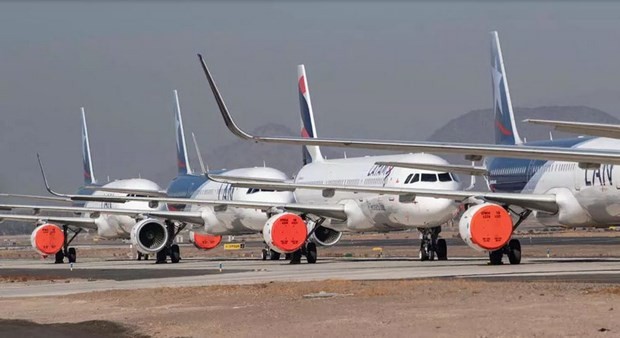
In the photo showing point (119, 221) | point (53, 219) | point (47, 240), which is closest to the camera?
point (47, 240)

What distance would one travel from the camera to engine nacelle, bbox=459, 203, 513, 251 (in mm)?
34094

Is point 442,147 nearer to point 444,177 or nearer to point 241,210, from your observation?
point 444,177

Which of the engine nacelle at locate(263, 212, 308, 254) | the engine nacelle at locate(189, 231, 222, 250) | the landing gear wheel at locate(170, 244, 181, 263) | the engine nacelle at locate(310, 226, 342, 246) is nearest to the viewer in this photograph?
the engine nacelle at locate(263, 212, 308, 254)

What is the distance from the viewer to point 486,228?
34.2 metres

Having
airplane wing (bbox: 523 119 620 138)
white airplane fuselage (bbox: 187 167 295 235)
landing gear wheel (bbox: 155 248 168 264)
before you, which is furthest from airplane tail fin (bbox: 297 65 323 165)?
airplane wing (bbox: 523 119 620 138)

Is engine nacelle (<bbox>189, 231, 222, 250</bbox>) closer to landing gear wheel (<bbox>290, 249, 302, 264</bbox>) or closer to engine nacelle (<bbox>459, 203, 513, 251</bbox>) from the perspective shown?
landing gear wheel (<bbox>290, 249, 302, 264</bbox>)

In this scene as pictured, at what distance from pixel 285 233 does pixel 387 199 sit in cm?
369

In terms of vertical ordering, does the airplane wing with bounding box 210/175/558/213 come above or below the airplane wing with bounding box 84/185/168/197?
below

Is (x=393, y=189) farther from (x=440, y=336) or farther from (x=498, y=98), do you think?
(x=440, y=336)

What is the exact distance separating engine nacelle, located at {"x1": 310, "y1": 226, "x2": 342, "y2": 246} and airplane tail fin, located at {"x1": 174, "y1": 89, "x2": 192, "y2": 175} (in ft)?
61.2

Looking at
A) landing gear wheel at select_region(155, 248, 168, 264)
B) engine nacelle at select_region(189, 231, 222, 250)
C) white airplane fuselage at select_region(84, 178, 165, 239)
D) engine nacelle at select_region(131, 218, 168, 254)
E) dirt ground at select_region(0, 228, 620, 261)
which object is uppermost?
white airplane fuselage at select_region(84, 178, 165, 239)

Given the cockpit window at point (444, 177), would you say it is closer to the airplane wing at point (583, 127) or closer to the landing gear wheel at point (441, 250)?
the landing gear wheel at point (441, 250)

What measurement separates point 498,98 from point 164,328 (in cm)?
2941

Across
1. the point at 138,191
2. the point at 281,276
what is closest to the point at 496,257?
the point at 281,276
